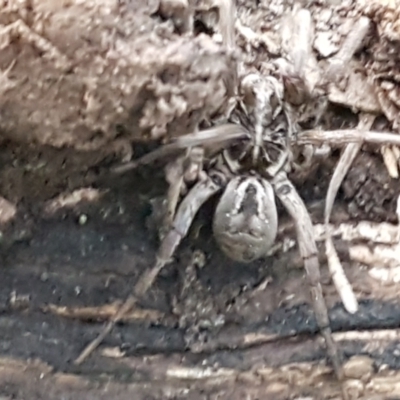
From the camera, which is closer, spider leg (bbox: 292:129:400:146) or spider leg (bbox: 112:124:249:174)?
spider leg (bbox: 112:124:249:174)

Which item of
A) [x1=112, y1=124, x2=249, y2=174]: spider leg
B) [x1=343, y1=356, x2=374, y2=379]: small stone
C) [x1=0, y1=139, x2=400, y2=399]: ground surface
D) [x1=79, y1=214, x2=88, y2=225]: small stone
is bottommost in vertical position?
[x1=343, y1=356, x2=374, y2=379]: small stone

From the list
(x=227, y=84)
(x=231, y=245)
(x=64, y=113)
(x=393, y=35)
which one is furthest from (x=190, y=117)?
(x=393, y=35)

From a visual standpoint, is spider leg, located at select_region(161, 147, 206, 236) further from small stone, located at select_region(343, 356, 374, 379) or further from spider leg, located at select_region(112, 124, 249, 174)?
small stone, located at select_region(343, 356, 374, 379)

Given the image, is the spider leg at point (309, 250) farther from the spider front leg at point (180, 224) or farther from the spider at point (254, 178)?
the spider front leg at point (180, 224)

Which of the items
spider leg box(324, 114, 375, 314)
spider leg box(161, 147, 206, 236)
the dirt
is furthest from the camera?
spider leg box(324, 114, 375, 314)

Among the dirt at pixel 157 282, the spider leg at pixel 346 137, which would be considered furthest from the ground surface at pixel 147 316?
the spider leg at pixel 346 137

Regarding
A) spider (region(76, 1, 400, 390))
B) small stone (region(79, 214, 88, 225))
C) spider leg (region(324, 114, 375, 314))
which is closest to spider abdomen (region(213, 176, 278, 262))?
spider (region(76, 1, 400, 390))

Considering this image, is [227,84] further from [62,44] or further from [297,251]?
[297,251]
